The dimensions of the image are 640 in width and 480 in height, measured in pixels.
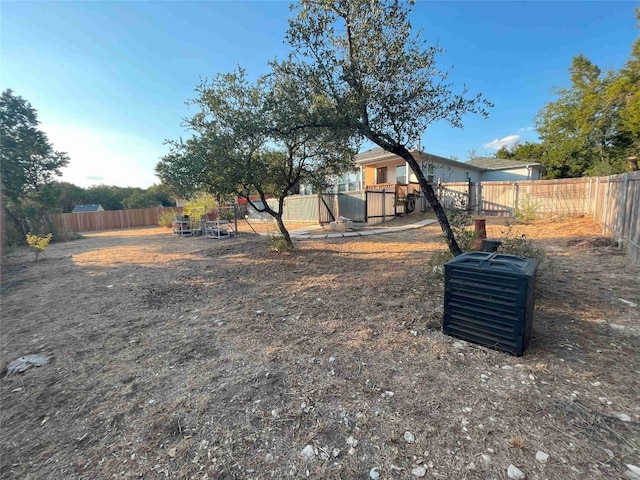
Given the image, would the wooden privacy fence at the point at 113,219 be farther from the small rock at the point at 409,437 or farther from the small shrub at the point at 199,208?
the small rock at the point at 409,437

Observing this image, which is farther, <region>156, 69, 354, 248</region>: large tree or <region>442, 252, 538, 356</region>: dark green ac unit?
<region>156, 69, 354, 248</region>: large tree

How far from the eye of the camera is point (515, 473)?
144 cm

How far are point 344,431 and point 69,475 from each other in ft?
5.30

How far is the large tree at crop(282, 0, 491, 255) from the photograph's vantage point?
14.2ft

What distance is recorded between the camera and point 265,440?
68.7 inches

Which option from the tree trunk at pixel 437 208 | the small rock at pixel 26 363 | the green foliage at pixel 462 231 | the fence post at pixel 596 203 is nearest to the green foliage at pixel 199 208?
the tree trunk at pixel 437 208

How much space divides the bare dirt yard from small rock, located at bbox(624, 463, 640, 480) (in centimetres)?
2

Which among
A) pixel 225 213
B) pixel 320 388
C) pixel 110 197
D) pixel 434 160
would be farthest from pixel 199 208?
pixel 110 197

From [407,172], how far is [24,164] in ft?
67.5

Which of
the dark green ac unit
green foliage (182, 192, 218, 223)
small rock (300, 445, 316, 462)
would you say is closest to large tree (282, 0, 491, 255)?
the dark green ac unit

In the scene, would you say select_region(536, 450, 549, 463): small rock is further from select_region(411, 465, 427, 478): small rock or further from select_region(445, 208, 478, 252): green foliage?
select_region(445, 208, 478, 252): green foliage

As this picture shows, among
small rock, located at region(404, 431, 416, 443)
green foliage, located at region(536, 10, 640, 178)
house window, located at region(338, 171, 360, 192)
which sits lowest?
small rock, located at region(404, 431, 416, 443)

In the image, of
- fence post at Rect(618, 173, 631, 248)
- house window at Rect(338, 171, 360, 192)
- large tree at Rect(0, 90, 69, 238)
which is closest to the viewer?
fence post at Rect(618, 173, 631, 248)

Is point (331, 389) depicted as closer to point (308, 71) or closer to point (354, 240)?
point (308, 71)
